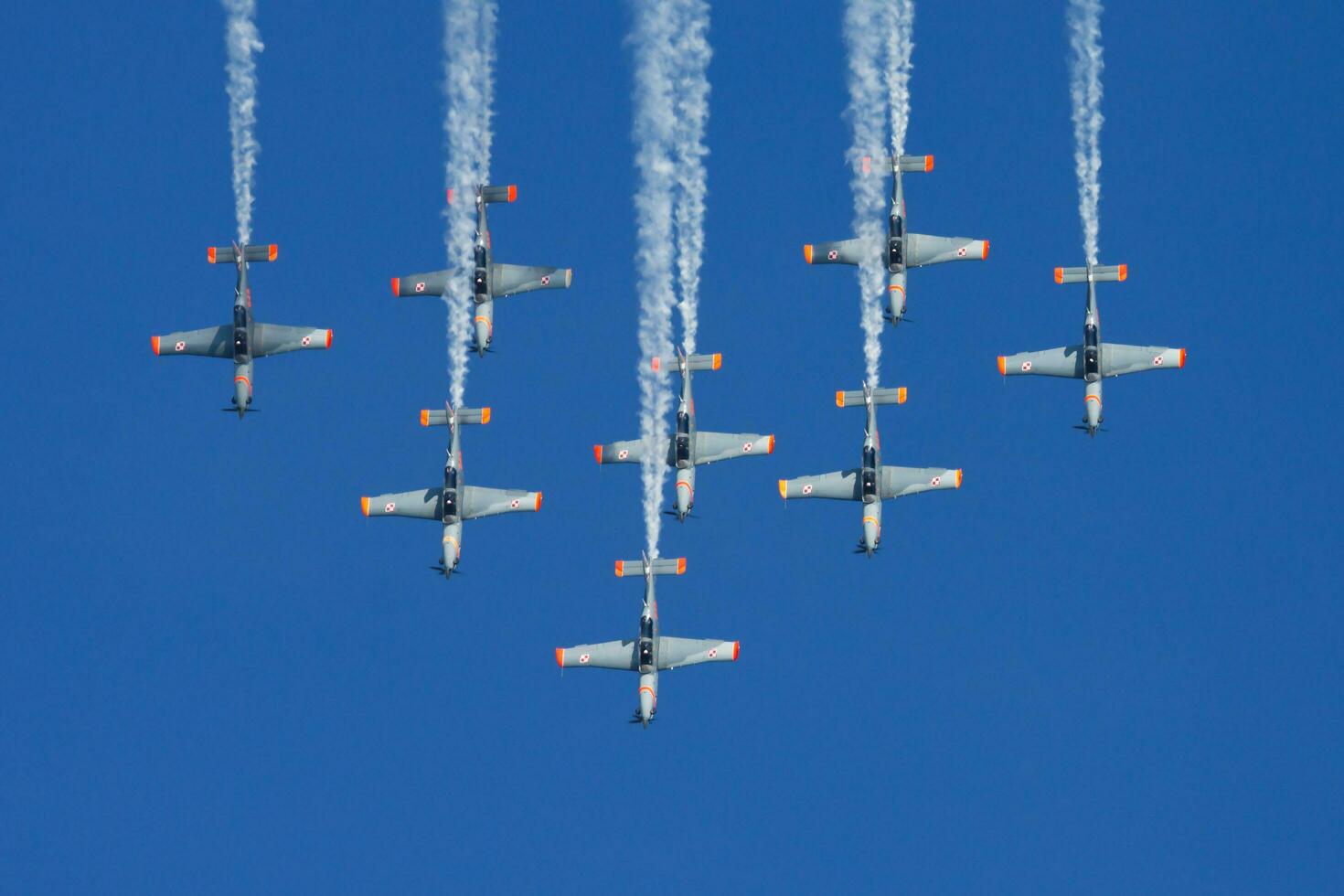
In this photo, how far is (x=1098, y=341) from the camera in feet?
349

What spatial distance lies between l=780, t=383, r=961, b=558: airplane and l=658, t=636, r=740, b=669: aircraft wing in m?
4.51

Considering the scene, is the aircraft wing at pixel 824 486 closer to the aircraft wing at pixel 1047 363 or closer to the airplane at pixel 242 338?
the aircraft wing at pixel 1047 363

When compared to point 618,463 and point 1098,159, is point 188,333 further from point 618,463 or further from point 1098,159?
point 1098,159

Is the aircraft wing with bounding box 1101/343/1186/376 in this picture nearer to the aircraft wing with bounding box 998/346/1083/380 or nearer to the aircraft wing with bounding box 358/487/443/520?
the aircraft wing with bounding box 998/346/1083/380

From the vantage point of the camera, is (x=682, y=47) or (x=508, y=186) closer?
(x=682, y=47)

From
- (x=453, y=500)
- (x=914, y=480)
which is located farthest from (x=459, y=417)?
(x=914, y=480)

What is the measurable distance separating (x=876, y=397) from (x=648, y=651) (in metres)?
9.00

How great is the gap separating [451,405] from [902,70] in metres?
14.9

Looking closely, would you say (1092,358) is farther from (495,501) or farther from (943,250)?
(495,501)

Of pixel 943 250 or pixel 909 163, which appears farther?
pixel 943 250

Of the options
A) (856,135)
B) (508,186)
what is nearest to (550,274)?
(508,186)

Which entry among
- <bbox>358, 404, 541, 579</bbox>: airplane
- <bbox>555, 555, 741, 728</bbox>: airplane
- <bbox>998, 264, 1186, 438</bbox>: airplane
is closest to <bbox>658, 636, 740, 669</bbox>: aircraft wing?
<bbox>555, 555, 741, 728</bbox>: airplane

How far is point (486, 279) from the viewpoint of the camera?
106 m

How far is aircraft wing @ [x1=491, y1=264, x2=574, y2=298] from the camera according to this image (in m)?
108
